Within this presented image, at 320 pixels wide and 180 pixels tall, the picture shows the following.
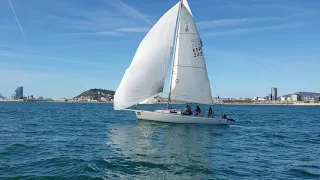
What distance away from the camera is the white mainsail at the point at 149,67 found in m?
42.2

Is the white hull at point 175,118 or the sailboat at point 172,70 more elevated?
the sailboat at point 172,70

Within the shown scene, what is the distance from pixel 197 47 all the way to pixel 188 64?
8.92 feet

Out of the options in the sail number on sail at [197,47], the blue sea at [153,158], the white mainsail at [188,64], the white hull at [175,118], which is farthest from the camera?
the sail number on sail at [197,47]

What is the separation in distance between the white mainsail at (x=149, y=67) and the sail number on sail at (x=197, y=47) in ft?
10.9

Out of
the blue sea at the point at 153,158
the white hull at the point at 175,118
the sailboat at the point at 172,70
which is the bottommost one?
the blue sea at the point at 153,158

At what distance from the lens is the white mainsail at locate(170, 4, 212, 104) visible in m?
44.8

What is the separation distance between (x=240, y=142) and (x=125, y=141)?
10.1 metres

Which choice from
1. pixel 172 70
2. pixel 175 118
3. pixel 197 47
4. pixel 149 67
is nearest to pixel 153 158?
pixel 175 118

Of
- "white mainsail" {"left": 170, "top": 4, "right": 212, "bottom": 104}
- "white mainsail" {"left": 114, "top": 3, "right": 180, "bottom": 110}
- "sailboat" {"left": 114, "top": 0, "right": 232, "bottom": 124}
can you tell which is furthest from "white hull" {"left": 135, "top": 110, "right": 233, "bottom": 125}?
"white mainsail" {"left": 170, "top": 4, "right": 212, "bottom": 104}

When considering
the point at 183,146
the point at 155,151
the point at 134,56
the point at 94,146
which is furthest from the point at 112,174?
the point at 134,56

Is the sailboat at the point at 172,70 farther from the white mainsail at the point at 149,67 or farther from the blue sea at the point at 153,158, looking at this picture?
the blue sea at the point at 153,158

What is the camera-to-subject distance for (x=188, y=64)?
45000 millimetres

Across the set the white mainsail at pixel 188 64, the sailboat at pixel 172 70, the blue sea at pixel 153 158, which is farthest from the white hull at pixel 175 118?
the blue sea at pixel 153 158

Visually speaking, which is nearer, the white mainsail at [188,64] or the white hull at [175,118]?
the white hull at [175,118]
